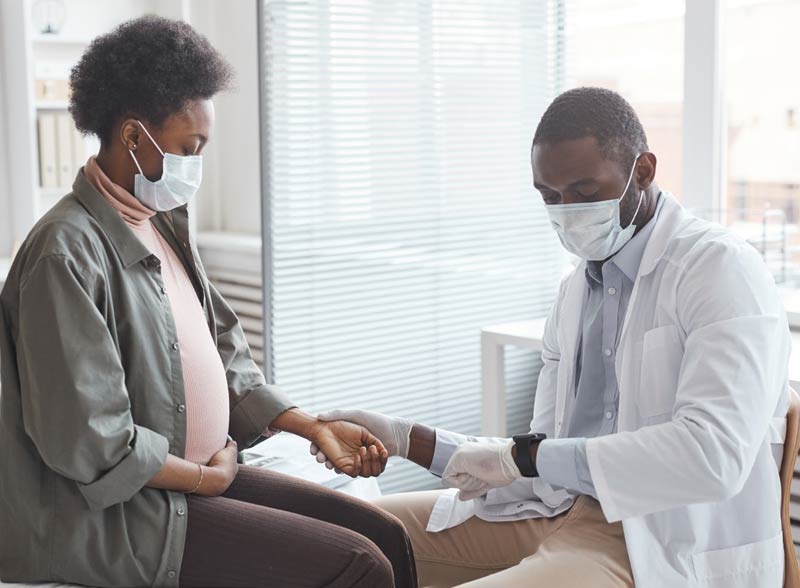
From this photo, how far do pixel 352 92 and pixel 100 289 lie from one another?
1.50 metres

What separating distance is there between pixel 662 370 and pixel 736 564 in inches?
11.8

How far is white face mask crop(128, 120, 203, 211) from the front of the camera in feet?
5.01

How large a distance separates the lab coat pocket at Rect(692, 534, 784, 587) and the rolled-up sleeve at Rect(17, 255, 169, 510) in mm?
813

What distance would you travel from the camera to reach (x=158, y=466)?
1398 millimetres

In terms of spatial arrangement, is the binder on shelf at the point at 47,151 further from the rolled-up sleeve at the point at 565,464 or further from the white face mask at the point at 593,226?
the rolled-up sleeve at the point at 565,464

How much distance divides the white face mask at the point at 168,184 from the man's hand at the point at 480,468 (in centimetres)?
60

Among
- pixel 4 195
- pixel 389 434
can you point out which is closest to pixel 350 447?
pixel 389 434

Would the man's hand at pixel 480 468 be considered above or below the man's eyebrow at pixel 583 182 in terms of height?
below

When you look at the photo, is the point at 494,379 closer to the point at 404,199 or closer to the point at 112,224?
the point at 404,199

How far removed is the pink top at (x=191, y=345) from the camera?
152 cm

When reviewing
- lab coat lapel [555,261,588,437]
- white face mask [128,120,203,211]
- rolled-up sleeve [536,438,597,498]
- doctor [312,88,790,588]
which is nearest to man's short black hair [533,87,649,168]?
doctor [312,88,790,588]

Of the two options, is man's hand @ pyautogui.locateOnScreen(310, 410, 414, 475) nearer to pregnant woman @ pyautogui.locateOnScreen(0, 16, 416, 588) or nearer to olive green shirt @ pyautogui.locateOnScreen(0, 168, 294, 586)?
pregnant woman @ pyautogui.locateOnScreen(0, 16, 416, 588)

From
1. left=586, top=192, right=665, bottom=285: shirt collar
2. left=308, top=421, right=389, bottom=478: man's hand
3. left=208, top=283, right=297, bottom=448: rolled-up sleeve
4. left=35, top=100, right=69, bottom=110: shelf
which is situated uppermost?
left=35, top=100, right=69, bottom=110: shelf

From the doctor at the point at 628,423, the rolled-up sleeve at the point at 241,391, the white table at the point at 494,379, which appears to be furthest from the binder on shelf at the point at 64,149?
the doctor at the point at 628,423
